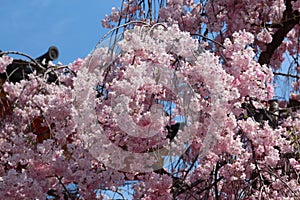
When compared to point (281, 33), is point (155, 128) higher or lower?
lower

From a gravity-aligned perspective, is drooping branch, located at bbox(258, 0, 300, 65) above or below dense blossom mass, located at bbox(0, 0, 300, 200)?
above

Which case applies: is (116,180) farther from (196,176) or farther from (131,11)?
(131,11)

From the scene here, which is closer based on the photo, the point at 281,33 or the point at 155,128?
the point at 155,128

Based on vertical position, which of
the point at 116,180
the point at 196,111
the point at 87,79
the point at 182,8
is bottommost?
the point at 116,180

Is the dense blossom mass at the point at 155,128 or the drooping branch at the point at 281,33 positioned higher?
the drooping branch at the point at 281,33

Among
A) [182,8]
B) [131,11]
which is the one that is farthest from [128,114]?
[131,11]

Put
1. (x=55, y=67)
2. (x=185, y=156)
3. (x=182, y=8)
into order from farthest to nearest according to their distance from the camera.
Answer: (x=182, y=8) → (x=55, y=67) → (x=185, y=156)

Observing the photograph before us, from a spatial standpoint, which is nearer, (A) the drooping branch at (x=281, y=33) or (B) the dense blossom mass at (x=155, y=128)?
(B) the dense blossom mass at (x=155, y=128)

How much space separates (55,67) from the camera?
333cm

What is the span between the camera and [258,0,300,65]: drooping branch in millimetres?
3844

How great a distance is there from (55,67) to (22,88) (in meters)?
0.24

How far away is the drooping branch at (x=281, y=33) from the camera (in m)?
3.84

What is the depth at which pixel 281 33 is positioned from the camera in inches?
153

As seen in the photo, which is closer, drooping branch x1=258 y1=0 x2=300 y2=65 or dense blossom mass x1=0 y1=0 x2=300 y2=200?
dense blossom mass x1=0 y1=0 x2=300 y2=200
